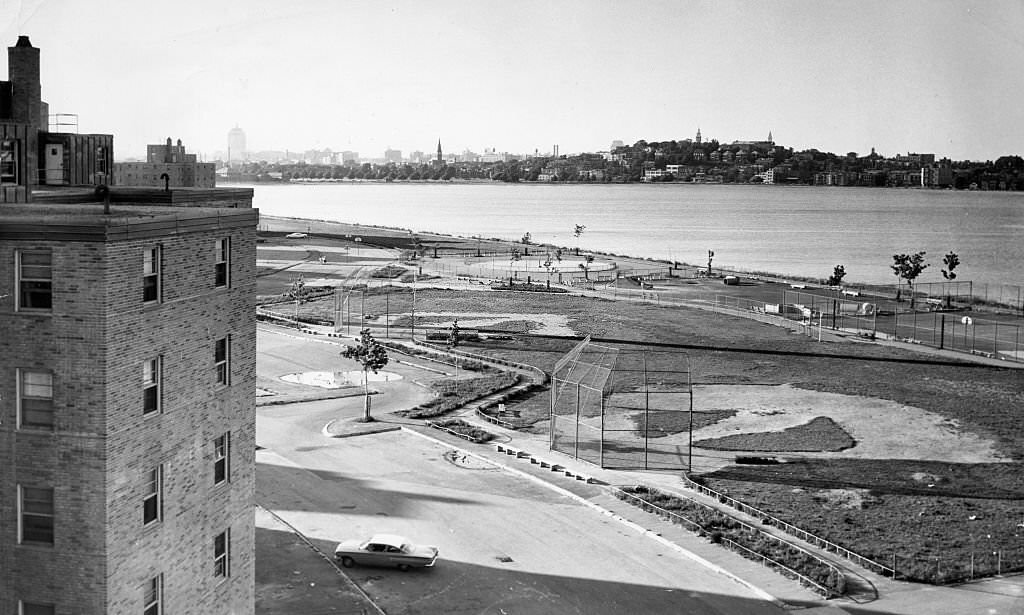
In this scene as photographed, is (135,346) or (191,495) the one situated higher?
(135,346)

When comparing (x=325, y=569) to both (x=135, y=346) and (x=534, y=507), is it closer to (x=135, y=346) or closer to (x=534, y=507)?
(x=534, y=507)

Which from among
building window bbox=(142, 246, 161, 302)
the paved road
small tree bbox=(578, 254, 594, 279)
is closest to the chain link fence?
the paved road

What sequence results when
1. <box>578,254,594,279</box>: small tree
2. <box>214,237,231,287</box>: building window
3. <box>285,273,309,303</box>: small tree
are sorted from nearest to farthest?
<box>214,237,231,287</box>: building window, <box>285,273,309,303</box>: small tree, <box>578,254,594,279</box>: small tree

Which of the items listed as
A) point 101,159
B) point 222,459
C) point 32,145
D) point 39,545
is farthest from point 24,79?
point 39,545

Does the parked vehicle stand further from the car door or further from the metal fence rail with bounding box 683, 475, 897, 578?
the metal fence rail with bounding box 683, 475, 897, 578

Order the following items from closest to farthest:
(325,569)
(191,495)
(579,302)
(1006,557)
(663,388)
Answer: (191,495)
(325,569)
(1006,557)
(663,388)
(579,302)

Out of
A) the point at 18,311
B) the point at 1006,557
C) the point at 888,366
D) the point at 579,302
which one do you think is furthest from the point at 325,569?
the point at 579,302

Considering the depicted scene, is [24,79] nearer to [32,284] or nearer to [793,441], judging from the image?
[32,284]

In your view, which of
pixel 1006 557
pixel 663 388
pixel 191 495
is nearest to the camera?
pixel 191 495
